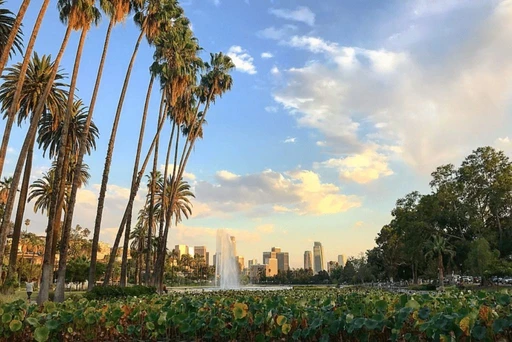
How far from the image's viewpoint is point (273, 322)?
7.10 m

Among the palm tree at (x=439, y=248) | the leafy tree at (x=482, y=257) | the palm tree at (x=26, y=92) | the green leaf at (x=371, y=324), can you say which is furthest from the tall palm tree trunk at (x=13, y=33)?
the palm tree at (x=439, y=248)

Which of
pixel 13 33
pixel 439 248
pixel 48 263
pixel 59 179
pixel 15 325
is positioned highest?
pixel 13 33

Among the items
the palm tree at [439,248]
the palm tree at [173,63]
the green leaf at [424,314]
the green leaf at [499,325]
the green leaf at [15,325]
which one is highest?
the palm tree at [173,63]

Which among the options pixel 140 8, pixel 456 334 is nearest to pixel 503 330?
pixel 456 334

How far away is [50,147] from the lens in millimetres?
37250

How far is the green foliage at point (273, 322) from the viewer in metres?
5.54

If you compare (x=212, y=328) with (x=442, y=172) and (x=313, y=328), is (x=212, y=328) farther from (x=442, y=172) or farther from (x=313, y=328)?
(x=442, y=172)

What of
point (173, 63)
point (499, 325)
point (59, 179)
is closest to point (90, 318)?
point (499, 325)

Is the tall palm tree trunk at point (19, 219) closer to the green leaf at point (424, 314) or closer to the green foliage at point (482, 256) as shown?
the green leaf at point (424, 314)

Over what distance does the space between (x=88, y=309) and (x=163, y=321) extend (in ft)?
5.17

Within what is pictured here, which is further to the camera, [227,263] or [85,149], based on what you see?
[227,263]

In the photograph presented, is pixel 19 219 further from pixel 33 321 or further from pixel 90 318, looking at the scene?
pixel 90 318

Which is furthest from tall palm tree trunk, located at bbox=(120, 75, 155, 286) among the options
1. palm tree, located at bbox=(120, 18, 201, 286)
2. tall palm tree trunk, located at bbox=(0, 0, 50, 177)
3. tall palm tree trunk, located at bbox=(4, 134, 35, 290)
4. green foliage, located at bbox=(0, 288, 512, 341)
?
green foliage, located at bbox=(0, 288, 512, 341)

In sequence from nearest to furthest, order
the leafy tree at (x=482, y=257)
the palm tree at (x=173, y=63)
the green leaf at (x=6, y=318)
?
the green leaf at (x=6, y=318) < the palm tree at (x=173, y=63) < the leafy tree at (x=482, y=257)
